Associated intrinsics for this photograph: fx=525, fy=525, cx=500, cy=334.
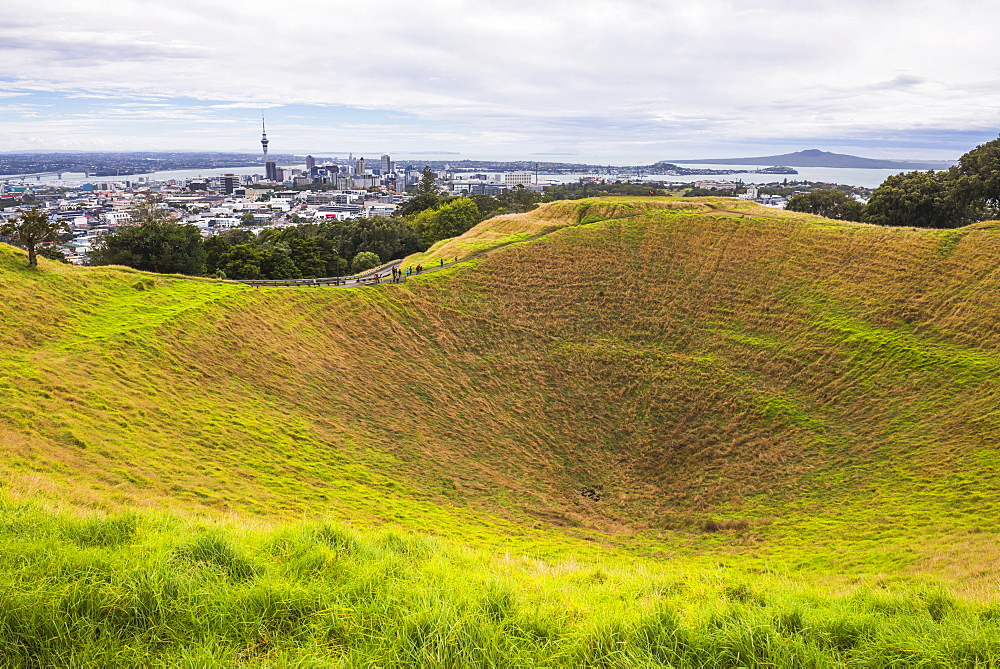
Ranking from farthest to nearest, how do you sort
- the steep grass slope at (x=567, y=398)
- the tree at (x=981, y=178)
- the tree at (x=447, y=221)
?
the tree at (x=447, y=221) → the tree at (x=981, y=178) → the steep grass slope at (x=567, y=398)

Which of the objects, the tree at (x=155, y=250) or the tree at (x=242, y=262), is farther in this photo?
the tree at (x=242, y=262)

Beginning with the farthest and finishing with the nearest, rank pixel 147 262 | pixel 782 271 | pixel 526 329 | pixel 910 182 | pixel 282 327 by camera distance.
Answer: pixel 910 182 → pixel 147 262 → pixel 782 271 → pixel 526 329 → pixel 282 327

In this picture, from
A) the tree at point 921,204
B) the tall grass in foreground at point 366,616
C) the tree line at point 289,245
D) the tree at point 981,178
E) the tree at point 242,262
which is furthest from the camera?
the tree at point 921,204

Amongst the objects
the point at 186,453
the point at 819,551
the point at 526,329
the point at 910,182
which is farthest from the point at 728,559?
the point at 910,182

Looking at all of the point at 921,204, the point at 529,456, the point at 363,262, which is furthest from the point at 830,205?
the point at 529,456

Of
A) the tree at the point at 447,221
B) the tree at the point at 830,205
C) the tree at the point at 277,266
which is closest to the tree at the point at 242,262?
the tree at the point at 277,266

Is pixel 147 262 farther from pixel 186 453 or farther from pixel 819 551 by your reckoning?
pixel 819 551

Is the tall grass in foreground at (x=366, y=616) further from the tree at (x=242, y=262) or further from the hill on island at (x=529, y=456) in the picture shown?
the tree at (x=242, y=262)

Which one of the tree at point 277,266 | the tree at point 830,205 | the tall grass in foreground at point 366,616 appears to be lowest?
the tree at point 277,266
